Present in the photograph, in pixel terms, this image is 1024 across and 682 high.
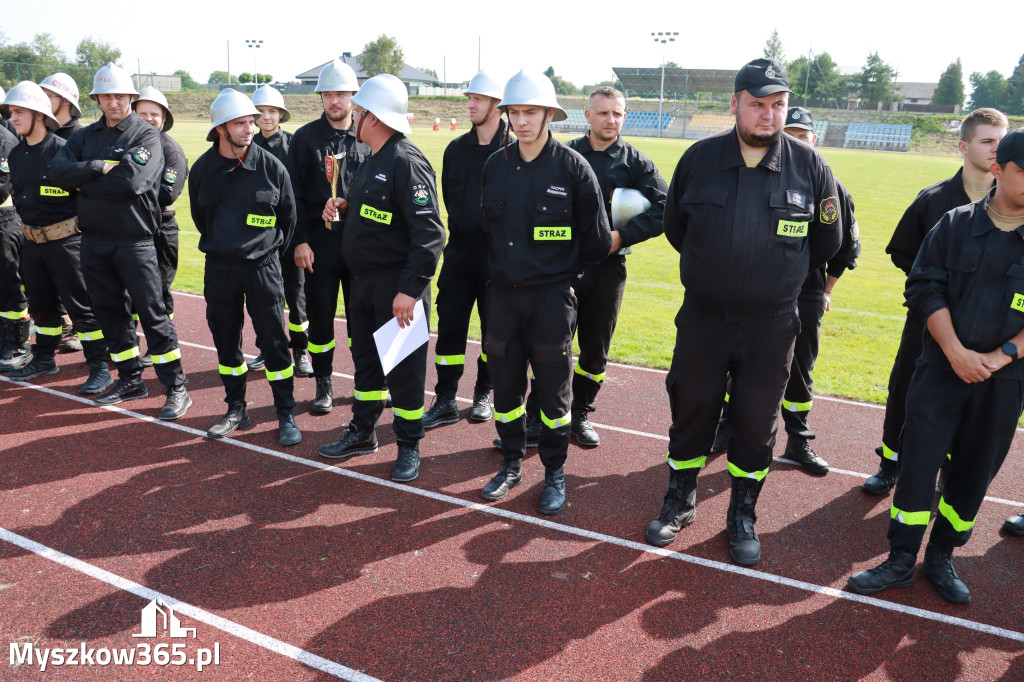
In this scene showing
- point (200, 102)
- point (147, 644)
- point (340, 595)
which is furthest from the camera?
point (200, 102)

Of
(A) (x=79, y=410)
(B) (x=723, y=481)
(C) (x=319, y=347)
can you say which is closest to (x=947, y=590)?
(B) (x=723, y=481)

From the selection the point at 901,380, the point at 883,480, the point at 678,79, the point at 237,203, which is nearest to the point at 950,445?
the point at 901,380

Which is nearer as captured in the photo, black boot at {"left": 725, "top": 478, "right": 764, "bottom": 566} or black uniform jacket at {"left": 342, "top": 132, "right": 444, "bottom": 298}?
black boot at {"left": 725, "top": 478, "right": 764, "bottom": 566}

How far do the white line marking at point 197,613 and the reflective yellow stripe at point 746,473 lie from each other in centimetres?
227

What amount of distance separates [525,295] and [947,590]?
2686 millimetres

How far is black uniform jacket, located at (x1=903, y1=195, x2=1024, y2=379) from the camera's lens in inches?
133

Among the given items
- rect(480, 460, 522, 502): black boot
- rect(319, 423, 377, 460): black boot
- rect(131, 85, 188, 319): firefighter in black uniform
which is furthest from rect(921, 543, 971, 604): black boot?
rect(131, 85, 188, 319): firefighter in black uniform

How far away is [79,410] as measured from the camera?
592cm

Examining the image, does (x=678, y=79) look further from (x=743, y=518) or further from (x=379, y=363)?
(x=743, y=518)

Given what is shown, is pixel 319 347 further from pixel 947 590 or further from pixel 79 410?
pixel 947 590

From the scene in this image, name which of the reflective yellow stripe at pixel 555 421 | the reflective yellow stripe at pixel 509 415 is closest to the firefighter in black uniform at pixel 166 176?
the reflective yellow stripe at pixel 509 415

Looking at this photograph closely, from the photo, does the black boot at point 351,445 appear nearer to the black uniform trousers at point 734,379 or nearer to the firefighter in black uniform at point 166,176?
the black uniform trousers at point 734,379

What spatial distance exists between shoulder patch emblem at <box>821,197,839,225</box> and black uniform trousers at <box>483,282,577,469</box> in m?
1.47

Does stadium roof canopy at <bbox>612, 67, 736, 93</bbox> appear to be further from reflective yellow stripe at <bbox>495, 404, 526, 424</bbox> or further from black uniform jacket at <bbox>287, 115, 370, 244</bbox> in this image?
reflective yellow stripe at <bbox>495, 404, 526, 424</bbox>
